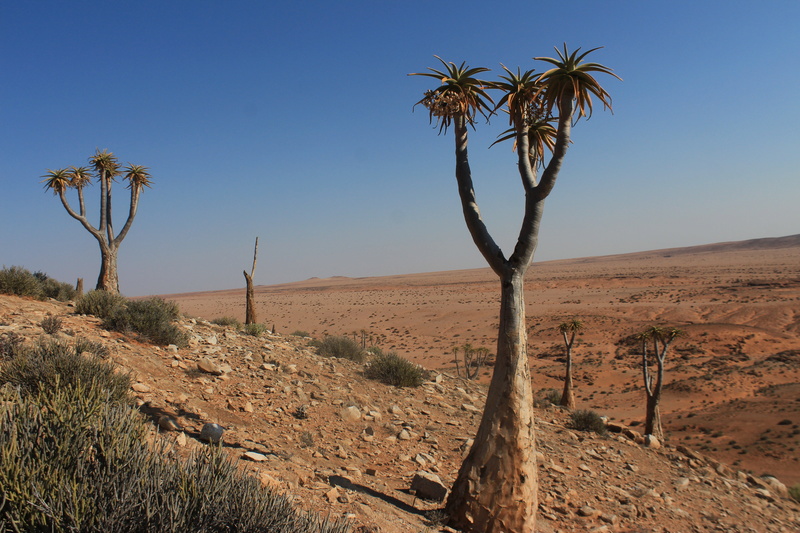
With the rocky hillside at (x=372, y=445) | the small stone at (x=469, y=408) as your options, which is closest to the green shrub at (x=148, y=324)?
the rocky hillside at (x=372, y=445)

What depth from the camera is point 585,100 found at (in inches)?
271

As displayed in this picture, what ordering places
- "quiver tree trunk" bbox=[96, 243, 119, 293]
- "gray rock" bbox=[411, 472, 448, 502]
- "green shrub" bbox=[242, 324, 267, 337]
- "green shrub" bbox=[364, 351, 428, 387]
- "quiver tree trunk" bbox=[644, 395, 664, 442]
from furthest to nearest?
"quiver tree trunk" bbox=[96, 243, 119, 293]
"green shrub" bbox=[242, 324, 267, 337]
"quiver tree trunk" bbox=[644, 395, 664, 442]
"green shrub" bbox=[364, 351, 428, 387]
"gray rock" bbox=[411, 472, 448, 502]

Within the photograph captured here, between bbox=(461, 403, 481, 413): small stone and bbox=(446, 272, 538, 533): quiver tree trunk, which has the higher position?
bbox=(446, 272, 538, 533): quiver tree trunk

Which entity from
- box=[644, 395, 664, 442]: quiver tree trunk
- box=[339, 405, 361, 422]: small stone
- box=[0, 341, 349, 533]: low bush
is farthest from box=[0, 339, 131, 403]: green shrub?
box=[644, 395, 664, 442]: quiver tree trunk

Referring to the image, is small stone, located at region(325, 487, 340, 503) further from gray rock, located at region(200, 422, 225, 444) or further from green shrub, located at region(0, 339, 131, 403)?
green shrub, located at region(0, 339, 131, 403)

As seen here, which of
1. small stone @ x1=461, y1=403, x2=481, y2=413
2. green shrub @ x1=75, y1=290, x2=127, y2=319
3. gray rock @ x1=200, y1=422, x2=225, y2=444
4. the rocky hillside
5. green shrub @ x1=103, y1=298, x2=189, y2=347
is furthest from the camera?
small stone @ x1=461, y1=403, x2=481, y2=413

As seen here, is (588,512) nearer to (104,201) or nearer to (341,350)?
(341,350)

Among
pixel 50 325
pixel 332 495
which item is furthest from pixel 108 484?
pixel 50 325

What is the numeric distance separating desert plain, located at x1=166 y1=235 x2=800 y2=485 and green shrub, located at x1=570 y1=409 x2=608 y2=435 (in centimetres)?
675

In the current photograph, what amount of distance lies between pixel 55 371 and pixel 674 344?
130ft

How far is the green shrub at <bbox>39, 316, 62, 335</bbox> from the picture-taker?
31.6 ft

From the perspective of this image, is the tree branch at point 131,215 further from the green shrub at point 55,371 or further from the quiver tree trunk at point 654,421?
the quiver tree trunk at point 654,421

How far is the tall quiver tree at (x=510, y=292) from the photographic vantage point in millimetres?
6219

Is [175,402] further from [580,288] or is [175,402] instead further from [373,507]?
[580,288]
